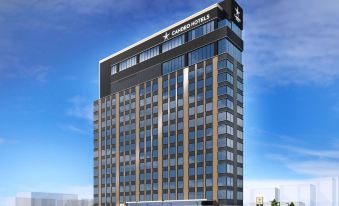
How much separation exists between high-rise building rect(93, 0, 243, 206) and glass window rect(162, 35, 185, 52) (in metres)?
0.26

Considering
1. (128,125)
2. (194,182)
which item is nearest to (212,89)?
(194,182)

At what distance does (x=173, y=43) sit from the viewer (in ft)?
366

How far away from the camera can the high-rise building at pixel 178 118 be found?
9631 cm

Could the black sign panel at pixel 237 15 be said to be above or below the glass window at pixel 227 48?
above

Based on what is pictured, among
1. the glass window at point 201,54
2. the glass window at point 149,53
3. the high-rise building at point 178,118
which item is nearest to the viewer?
the high-rise building at point 178,118

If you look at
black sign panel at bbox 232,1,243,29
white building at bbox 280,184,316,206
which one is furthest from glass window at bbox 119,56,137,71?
white building at bbox 280,184,316,206

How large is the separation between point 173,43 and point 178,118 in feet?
67.8

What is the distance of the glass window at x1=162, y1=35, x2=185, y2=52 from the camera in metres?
109

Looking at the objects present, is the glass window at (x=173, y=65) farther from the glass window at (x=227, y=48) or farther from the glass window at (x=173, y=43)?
the glass window at (x=227, y=48)

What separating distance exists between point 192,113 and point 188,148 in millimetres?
8688

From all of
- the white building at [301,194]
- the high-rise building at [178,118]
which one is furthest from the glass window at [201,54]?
the white building at [301,194]

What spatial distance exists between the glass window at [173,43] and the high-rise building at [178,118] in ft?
0.86

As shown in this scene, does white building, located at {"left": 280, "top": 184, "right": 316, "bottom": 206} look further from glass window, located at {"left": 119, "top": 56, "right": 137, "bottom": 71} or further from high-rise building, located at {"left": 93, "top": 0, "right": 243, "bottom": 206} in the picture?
glass window, located at {"left": 119, "top": 56, "right": 137, "bottom": 71}

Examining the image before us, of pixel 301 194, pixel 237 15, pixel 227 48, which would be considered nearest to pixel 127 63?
pixel 237 15
